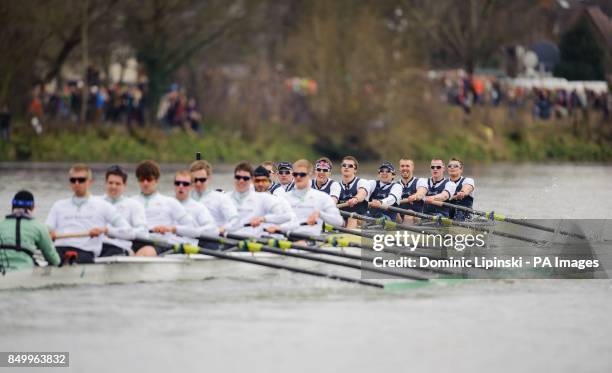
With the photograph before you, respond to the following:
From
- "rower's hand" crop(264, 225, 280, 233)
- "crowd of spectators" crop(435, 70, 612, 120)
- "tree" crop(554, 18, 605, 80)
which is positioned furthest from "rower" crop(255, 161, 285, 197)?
"tree" crop(554, 18, 605, 80)

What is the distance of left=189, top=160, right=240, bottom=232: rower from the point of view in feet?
67.5

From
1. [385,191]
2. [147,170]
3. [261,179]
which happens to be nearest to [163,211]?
[147,170]

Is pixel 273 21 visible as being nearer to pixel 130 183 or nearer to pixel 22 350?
pixel 130 183

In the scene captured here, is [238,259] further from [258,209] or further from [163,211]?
[258,209]

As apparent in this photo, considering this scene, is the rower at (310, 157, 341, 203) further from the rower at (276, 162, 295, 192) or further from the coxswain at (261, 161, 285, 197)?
the coxswain at (261, 161, 285, 197)

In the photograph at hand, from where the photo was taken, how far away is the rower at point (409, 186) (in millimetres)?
25078

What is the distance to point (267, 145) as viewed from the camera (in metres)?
46.2

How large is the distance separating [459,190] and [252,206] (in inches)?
212

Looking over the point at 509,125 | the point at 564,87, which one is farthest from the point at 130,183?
the point at 564,87

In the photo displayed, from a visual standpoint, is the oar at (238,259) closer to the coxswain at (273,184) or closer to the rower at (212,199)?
the rower at (212,199)

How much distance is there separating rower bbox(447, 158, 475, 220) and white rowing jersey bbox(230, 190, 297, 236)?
5.11m

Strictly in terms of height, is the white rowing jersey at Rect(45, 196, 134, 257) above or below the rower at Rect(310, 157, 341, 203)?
below

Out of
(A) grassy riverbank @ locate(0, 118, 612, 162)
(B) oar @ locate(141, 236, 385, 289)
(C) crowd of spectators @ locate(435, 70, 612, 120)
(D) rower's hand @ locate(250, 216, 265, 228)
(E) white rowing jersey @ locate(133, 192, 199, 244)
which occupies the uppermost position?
(C) crowd of spectators @ locate(435, 70, 612, 120)

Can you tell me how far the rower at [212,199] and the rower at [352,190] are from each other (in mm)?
3716
